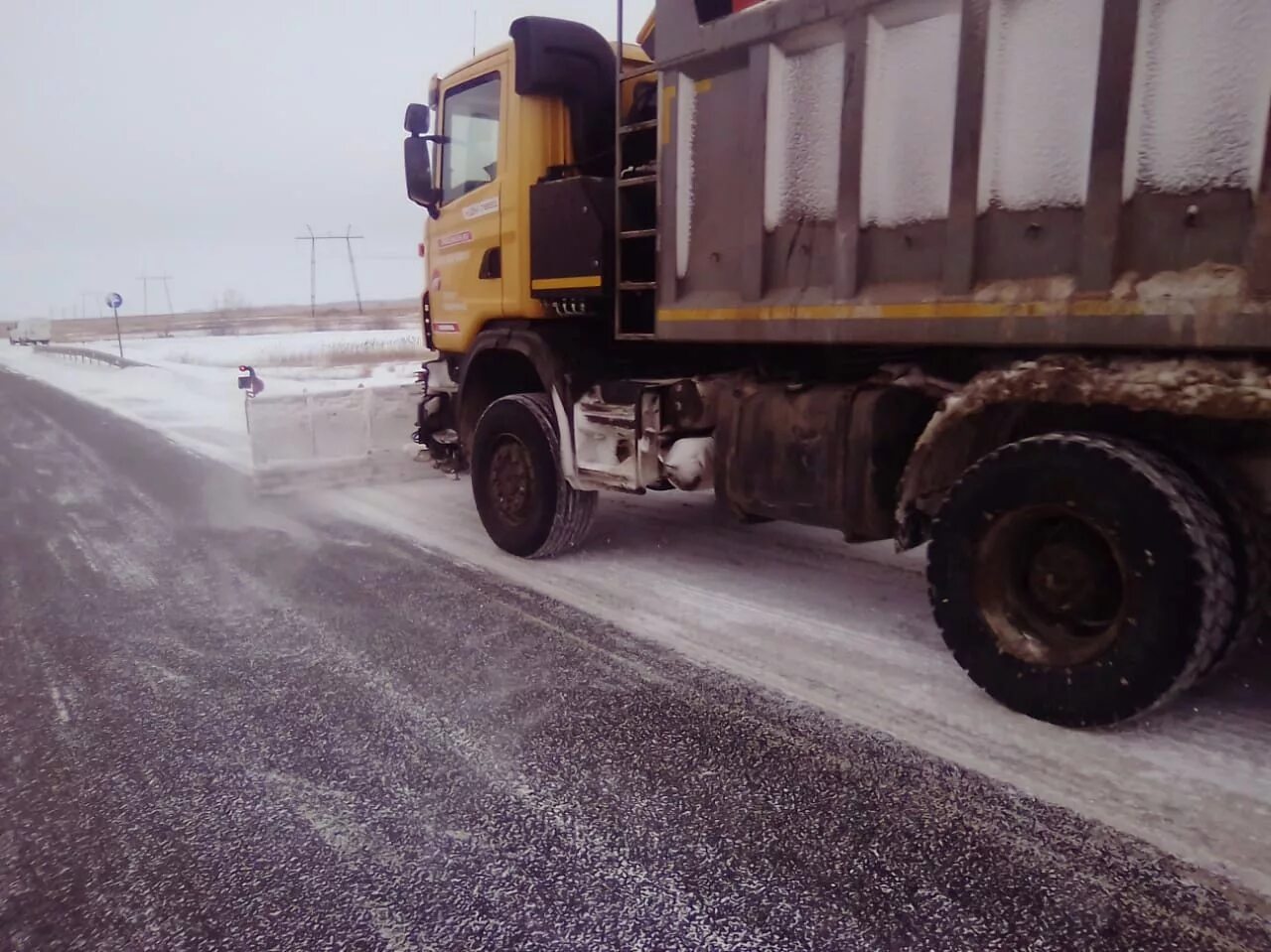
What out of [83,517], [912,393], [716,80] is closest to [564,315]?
[716,80]

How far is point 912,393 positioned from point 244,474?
23.9 feet

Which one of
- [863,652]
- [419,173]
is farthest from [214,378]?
[863,652]

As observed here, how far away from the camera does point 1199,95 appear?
9.30ft

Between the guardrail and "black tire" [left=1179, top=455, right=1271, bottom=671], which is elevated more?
"black tire" [left=1179, top=455, right=1271, bottom=671]

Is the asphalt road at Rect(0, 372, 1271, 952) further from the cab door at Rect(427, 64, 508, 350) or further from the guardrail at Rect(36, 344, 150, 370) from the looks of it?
the guardrail at Rect(36, 344, 150, 370)

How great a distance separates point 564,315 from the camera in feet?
18.6

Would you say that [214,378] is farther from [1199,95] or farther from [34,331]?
[34,331]

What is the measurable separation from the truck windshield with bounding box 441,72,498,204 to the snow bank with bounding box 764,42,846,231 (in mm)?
2407

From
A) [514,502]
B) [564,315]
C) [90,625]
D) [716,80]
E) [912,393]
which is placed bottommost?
[90,625]

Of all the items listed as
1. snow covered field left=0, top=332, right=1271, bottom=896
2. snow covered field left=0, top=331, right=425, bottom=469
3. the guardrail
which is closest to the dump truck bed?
snow covered field left=0, top=332, right=1271, bottom=896

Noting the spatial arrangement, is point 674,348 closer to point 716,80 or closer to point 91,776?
point 716,80

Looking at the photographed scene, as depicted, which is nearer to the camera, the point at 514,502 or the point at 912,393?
the point at 912,393

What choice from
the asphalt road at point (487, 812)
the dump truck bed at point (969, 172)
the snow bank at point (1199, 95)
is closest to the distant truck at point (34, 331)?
the asphalt road at point (487, 812)

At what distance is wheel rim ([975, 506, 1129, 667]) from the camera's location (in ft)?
10.8
